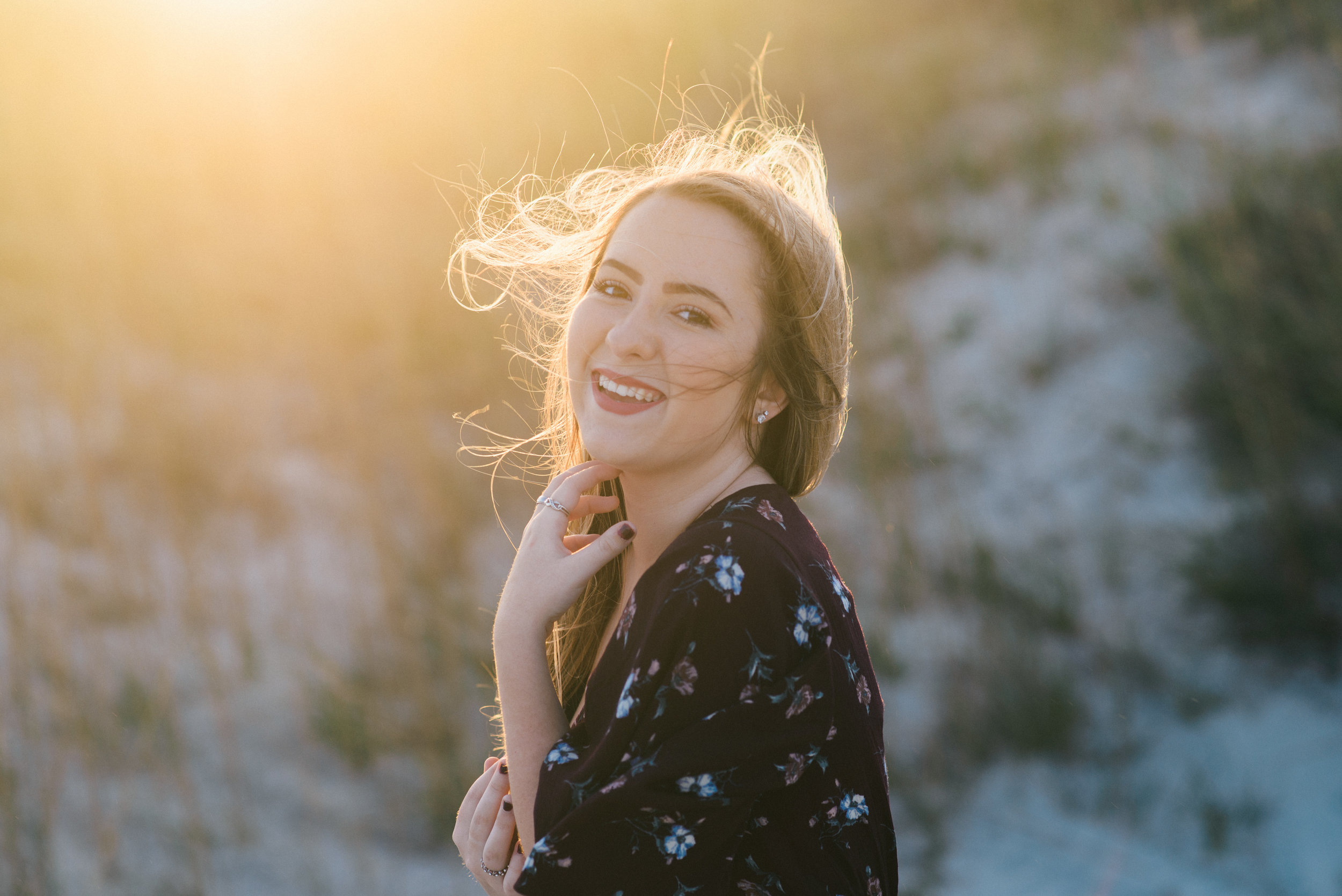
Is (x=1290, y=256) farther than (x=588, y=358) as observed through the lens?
Yes

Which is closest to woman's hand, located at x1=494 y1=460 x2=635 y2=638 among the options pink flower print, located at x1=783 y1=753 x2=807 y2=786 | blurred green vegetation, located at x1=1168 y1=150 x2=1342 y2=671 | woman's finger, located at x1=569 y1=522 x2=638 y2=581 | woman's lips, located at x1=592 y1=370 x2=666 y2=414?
woman's finger, located at x1=569 y1=522 x2=638 y2=581

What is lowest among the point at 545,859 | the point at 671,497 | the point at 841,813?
the point at 545,859

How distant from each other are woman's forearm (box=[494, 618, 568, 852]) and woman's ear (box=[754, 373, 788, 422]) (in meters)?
0.44

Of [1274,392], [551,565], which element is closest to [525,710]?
[551,565]

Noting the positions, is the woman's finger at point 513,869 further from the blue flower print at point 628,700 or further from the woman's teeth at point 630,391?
the woman's teeth at point 630,391

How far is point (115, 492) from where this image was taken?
16.8ft

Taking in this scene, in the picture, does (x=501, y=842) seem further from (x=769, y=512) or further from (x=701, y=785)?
(x=769, y=512)

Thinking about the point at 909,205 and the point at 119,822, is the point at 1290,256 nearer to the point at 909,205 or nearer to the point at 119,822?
the point at 909,205

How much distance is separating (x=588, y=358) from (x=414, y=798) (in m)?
3.16

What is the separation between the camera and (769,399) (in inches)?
55.0

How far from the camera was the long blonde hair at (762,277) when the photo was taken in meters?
1.35

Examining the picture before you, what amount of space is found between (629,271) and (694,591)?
1.57 ft

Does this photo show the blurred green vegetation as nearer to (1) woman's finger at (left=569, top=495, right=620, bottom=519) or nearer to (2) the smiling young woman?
(2) the smiling young woman

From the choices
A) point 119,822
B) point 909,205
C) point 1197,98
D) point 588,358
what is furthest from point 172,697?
point 1197,98
